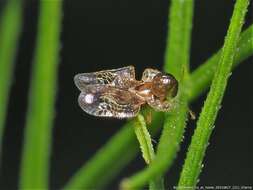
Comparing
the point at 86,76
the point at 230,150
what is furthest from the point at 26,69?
the point at 86,76

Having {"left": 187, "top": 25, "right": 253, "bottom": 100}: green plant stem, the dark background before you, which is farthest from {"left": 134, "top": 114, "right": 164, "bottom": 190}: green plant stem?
the dark background

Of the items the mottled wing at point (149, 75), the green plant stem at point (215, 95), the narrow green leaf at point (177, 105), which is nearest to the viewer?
the narrow green leaf at point (177, 105)

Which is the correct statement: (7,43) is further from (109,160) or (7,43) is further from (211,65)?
(211,65)

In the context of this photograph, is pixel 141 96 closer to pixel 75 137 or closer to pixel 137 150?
pixel 137 150

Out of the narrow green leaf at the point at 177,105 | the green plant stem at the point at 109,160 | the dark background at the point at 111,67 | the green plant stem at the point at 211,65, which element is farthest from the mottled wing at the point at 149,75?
the dark background at the point at 111,67

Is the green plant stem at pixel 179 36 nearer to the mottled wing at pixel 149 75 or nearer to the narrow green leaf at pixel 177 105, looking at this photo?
the narrow green leaf at pixel 177 105

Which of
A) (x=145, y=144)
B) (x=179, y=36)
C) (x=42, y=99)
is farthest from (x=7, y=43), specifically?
(x=145, y=144)
